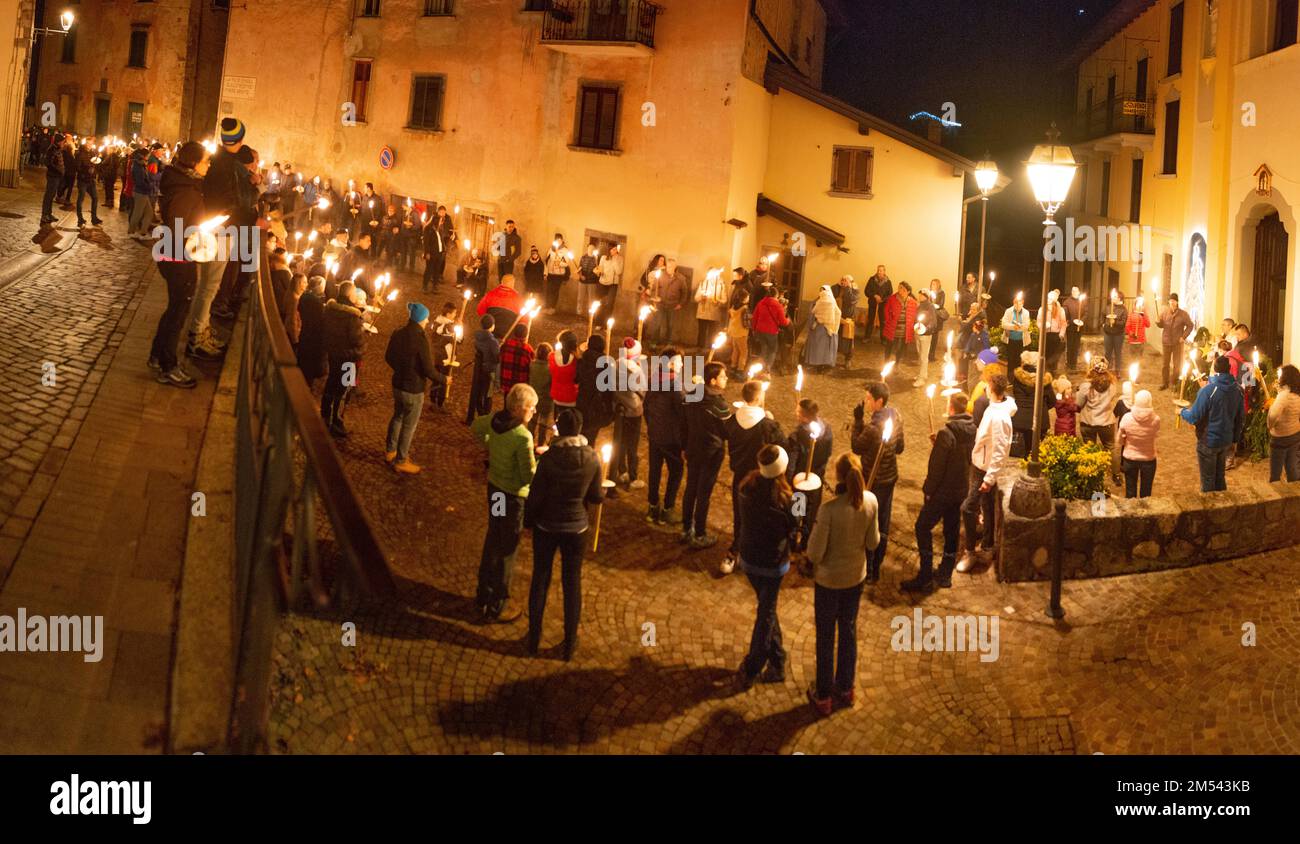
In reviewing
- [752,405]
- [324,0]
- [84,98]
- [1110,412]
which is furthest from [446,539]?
[84,98]

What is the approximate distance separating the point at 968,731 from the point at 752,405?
3.66 meters

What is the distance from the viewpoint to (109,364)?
30.2 ft

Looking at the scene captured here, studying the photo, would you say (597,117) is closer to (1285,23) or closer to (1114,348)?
(1114,348)

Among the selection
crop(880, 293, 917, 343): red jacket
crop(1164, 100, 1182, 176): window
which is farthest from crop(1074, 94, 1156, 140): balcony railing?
crop(880, 293, 917, 343): red jacket

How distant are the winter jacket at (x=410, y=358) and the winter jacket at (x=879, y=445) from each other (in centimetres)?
442

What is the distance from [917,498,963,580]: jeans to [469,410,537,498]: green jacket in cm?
367

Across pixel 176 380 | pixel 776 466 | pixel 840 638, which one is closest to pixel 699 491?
pixel 776 466

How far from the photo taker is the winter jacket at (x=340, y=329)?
35.1ft

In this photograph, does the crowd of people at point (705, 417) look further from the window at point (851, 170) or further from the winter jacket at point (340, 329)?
the window at point (851, 170)

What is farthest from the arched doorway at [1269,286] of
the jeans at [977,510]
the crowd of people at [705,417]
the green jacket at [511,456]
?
the green jacket at [511,456]

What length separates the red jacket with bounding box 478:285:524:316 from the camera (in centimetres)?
1305

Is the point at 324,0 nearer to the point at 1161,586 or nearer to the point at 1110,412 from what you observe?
the point at 1110,412

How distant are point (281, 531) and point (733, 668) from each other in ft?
14.8

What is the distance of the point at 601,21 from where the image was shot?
23.4 m
